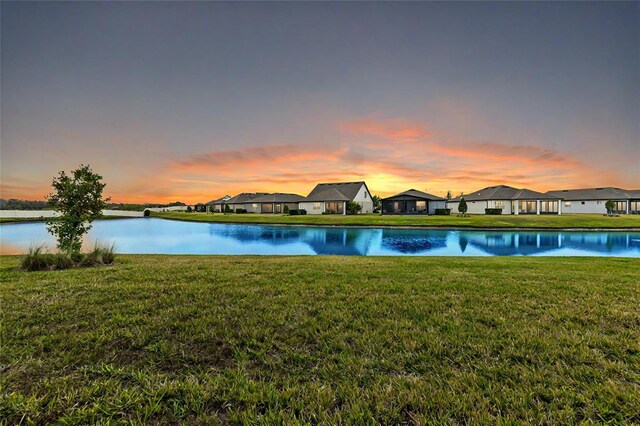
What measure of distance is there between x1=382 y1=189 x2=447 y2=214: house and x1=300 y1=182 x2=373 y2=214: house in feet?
13.6

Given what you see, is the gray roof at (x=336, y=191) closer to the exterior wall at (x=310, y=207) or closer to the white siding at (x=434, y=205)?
the exterior wall at (x=310, y=207)

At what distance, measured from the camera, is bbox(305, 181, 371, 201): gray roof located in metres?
44.7

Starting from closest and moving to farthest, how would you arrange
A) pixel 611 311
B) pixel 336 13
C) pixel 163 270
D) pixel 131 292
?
pixel 611 311, pixel 131 292, pixel 163 270, pixel 336 13

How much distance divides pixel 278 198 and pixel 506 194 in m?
40.6

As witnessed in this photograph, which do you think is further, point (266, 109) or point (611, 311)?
point (266, 109)

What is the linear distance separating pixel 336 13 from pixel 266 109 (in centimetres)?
827

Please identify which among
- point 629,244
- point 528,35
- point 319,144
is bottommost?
point 629,244

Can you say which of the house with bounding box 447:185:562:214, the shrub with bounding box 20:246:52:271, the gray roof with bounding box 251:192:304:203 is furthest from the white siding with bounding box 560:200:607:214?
the shrub with bounding box 20:246:52:271

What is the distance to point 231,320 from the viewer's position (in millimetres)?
3330

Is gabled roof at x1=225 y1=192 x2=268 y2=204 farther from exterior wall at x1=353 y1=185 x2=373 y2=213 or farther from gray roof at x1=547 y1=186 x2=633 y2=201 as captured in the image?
gray roof at x1=547 y1=186 x2=633 y2=201

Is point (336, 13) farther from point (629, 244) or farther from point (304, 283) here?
point (629, 244)

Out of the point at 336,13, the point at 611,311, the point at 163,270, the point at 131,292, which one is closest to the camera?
A: the point at 611,311

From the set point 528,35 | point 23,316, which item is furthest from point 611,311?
point 528,35

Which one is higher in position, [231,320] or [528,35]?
[528,35]
